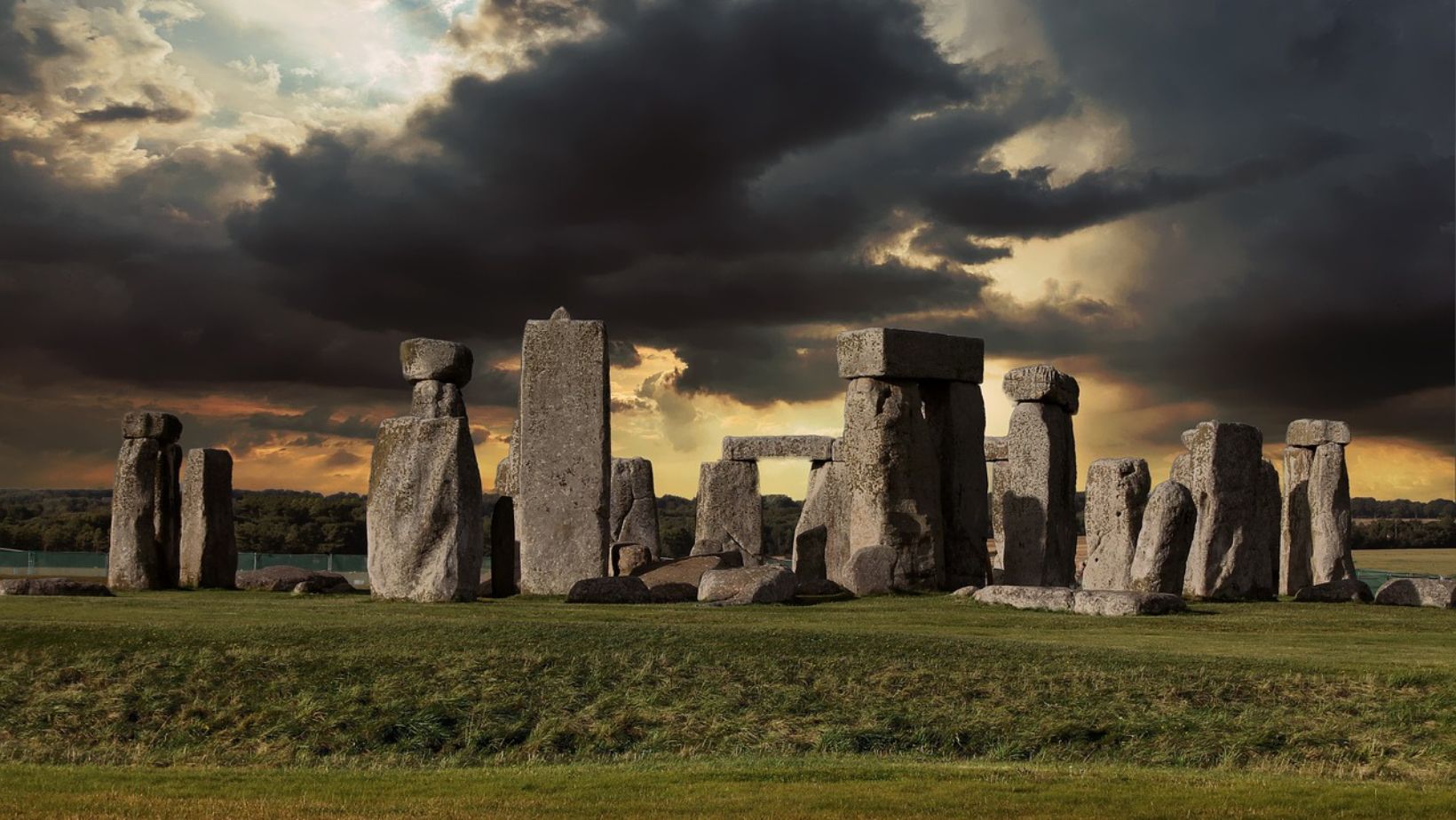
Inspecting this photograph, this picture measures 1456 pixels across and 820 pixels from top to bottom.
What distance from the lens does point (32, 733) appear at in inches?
460

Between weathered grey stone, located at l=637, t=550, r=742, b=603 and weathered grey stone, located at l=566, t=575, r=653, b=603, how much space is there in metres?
0.23

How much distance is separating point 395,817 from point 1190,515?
14.7 metres

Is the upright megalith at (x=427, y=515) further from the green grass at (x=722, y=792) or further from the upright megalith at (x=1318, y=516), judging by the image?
the upright megalith at (x=1318, y=516)

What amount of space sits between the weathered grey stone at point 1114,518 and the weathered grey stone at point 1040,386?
132 cm

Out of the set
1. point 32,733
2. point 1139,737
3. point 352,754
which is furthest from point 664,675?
point 32,733

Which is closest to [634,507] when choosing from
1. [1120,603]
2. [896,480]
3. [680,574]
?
[680,574]

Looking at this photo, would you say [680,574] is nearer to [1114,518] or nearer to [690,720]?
[1114,518]

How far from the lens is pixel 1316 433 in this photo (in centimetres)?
2888

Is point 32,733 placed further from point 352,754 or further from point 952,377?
point 952,377

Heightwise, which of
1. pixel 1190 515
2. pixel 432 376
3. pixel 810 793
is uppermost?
pixel 432 376

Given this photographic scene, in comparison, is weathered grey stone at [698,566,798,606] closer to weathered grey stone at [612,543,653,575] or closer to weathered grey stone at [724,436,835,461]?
weathered grey stone at [612,543,653,575]

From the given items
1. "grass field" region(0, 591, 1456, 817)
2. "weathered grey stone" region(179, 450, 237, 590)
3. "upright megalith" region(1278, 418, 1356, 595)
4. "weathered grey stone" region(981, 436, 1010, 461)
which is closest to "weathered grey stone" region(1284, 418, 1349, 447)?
"upright megalith" region(1278, 418, 1356, 595)

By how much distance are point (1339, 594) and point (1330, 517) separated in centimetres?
618

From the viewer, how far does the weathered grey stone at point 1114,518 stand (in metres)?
22.2
